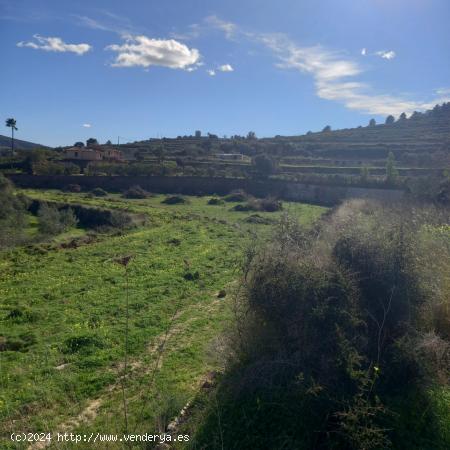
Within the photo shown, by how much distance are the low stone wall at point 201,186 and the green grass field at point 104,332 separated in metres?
23.6

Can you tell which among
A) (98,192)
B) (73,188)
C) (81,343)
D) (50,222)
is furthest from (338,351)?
(73,188)

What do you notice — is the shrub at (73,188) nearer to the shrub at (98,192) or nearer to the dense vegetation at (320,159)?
the shrub at (98,192)

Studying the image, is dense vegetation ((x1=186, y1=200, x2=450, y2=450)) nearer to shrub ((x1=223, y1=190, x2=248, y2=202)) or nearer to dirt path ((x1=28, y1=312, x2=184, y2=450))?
dirt path ((x1=28, y1=312, x2=184, y2=450))

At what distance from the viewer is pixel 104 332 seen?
886 cm

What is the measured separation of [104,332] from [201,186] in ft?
115

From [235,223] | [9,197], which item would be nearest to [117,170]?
[9,197]

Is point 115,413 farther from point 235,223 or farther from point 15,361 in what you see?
point 235,223

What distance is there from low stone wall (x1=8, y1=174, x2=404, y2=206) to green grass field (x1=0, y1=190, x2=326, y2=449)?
77.3ft

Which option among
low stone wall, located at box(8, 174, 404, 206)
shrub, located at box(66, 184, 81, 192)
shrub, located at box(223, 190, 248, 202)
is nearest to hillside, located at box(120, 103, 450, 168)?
low stone wall, located at box(8, 174, 404, 206)

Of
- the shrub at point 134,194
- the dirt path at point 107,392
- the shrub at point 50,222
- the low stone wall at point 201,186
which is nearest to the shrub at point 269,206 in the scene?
the low stone wall at point 201,186

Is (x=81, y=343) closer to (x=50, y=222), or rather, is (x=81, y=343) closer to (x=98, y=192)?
(x=50, y=222)

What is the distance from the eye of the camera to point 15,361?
7.55 meters

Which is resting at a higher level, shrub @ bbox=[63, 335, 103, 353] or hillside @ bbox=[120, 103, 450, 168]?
hillside @ bbox=[120, 103, 450, 168]

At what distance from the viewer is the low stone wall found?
39.2 m
